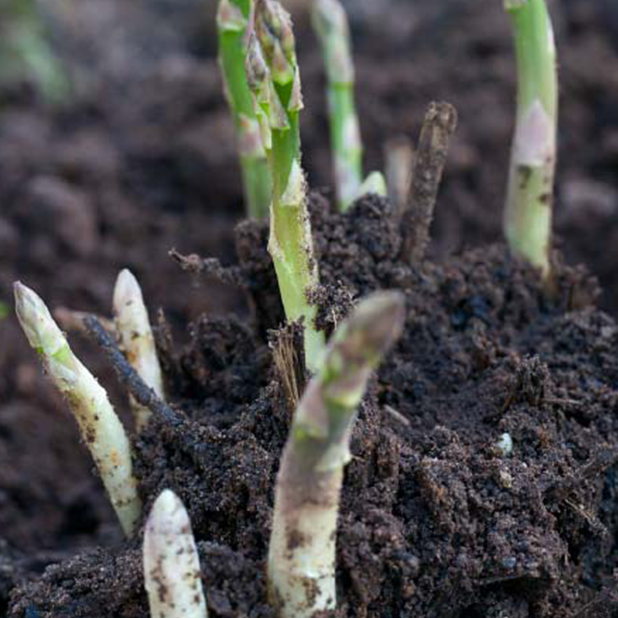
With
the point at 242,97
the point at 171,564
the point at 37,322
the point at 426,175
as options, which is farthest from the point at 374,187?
the point at 171,564

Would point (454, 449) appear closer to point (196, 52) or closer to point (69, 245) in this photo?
point (69, 245)

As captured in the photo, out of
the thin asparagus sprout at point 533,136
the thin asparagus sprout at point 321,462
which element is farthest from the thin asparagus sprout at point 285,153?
the thin asparagus sprout at point 533,136

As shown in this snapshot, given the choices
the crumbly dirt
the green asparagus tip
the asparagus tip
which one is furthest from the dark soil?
the green asparagus tip

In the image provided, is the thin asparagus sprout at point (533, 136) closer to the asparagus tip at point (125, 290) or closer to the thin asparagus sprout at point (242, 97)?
the thin asparagus sprout at point (242, 97)

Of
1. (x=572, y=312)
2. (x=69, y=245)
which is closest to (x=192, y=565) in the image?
(x=572, y=312)

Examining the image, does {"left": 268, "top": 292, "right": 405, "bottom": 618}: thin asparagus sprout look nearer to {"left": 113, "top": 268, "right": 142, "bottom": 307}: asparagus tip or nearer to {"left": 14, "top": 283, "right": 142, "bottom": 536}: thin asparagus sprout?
{"left": 14, "top": 283, "right": 142, "bottom": 536}: thin asparagus sprout

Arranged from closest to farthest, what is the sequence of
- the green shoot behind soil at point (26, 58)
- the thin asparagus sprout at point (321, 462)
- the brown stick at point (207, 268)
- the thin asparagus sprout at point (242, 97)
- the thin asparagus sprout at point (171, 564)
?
the thin asparagus sprout at point (321, 462)
the thin asparagus sprout at point (171, 564)
the brown stick at point (207, 268)
the thin asparagus sprout at point (242, 97)
the green shoot behind soil at point (26, 58)

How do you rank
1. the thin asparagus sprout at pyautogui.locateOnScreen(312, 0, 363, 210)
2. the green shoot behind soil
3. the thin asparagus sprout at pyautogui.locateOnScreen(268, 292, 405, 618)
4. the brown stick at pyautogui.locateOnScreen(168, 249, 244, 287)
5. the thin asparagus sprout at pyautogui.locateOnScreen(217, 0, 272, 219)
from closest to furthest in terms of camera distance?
the thin asparagus sprout at pyautogui.locateOnScreen(268, 292, 405, 618) → the brown stick at pyautogui.locateOnScreen(168, 249, 244, 287) → the thin asparagus sprout at pyautogui.locateOnScreen(217, 0, 272, 219) → the thin asparagus sprout at pyautogui.locateOnScreen(312, 0, 363, 210) → the green shoot behind soil

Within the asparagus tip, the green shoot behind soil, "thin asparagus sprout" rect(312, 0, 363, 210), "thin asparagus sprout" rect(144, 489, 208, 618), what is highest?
the green shoot behind soil
